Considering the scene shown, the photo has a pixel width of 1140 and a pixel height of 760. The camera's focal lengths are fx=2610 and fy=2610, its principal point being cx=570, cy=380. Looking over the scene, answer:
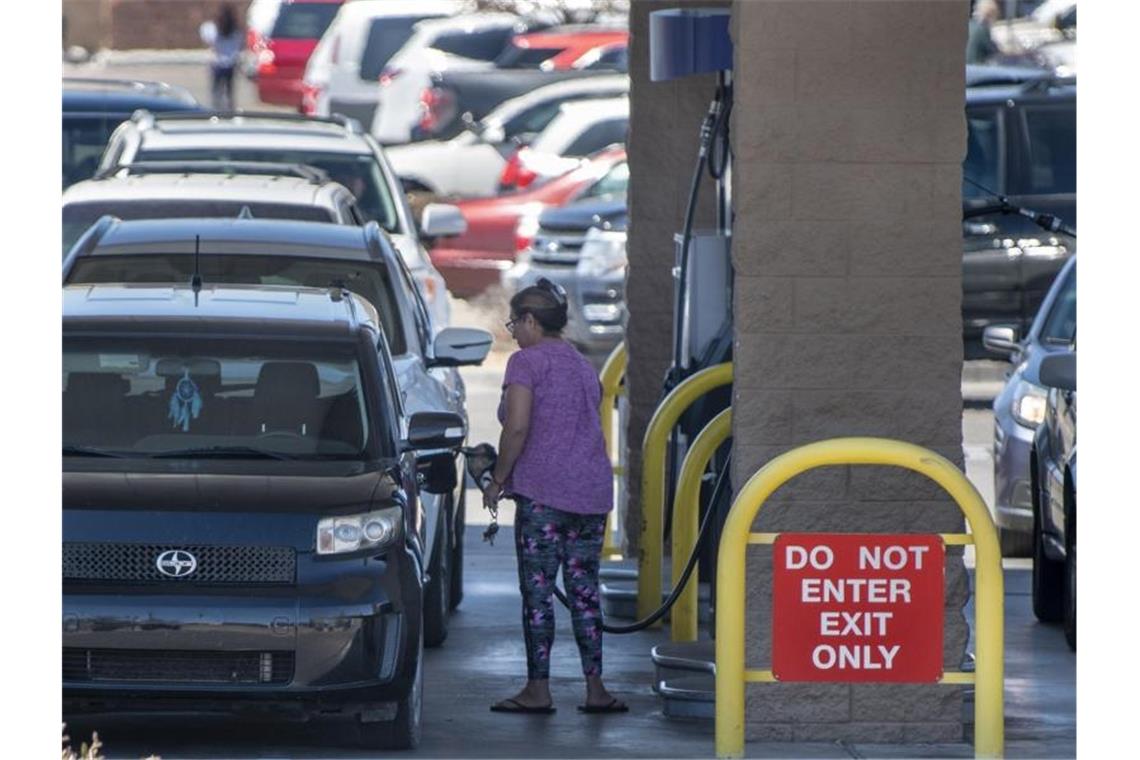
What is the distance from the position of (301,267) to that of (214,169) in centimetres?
401

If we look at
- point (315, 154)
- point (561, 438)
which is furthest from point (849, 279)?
point (315, 154)

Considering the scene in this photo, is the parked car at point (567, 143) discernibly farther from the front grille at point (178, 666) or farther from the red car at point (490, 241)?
the front grille at point (178, 666)

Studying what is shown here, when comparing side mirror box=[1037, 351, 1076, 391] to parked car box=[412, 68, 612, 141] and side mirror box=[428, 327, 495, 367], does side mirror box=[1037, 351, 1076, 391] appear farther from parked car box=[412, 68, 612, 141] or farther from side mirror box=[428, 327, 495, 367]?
parked car box=[412, 68, 612, 141]

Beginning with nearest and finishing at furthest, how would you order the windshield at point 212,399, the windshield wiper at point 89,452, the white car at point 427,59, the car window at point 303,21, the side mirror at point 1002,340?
the windshield wiper at point 89,452 < the windshield at point 212,399 < the side mirror at point 1002,340 < the white car at point 427,59 < the car window at point 303,21

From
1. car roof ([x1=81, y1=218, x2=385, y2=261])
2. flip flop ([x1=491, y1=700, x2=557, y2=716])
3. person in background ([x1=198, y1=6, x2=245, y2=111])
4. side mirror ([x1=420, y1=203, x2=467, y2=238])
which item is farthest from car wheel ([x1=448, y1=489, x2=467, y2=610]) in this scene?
person in background ([x1=198, y1=6, x2=245, y2=111])

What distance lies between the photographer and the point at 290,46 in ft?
121

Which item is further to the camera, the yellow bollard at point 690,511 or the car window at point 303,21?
the car window at point 303,21

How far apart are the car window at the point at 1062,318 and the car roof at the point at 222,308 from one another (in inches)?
164

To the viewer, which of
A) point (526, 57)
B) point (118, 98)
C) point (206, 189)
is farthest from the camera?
point (526, 57)

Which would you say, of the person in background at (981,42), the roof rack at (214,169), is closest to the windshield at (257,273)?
the roof rack at (214,169)

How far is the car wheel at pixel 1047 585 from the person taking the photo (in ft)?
37.0

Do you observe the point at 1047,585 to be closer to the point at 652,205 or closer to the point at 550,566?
the point at 652,205

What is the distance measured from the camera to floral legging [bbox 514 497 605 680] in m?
8.78

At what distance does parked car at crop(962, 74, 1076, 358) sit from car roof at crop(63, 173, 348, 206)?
6.39m
